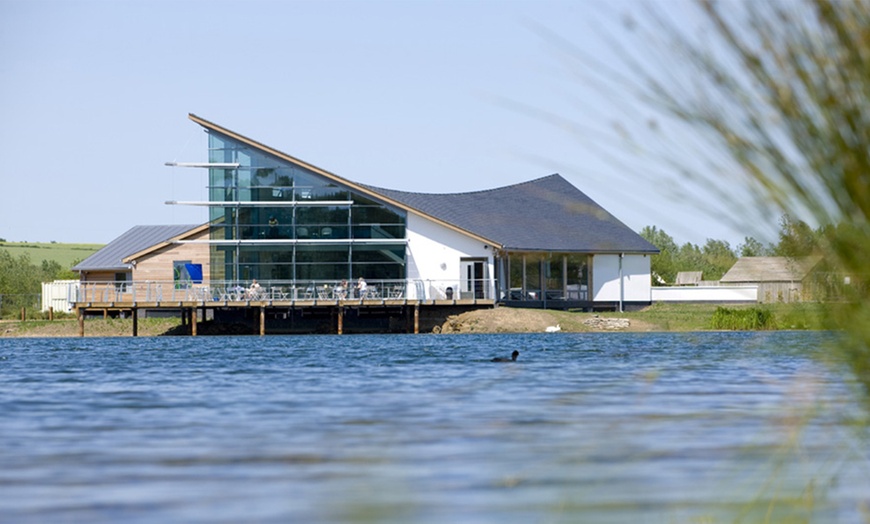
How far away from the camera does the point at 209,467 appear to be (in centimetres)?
678

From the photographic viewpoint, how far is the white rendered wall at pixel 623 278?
135ft

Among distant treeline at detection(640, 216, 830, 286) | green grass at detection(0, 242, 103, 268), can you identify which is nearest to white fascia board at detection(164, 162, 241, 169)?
distant treeline at detection(640, 216, 830, 286)

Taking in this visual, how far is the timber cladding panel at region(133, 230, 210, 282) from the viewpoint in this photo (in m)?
40.1

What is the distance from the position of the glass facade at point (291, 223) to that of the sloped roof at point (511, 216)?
48 centimetres

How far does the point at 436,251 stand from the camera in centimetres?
3800

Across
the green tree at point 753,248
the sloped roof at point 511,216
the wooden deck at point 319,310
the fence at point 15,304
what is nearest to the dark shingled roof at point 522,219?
the sloped roof at point 511,216

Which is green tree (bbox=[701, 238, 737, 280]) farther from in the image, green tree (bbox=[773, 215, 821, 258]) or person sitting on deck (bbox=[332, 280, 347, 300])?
person sitting on deck (bbox=[332, 280, 347, 300])

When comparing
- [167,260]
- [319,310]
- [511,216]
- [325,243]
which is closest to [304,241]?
[325,243]

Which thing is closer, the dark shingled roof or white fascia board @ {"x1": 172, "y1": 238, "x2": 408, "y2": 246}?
white fascia board @ {"x1": 172, "y1": 238, "x2": 408, "y2": 246}

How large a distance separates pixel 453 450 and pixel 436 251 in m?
30.9

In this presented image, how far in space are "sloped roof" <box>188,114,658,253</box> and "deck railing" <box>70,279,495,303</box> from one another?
1.91 meters

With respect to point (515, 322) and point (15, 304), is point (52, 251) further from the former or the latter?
point (515, 322)

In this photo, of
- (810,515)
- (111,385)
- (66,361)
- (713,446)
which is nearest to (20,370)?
(66,361)

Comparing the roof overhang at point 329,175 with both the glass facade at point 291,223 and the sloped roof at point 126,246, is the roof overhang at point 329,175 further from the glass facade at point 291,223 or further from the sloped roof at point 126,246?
the sloped roof at point 126,246
